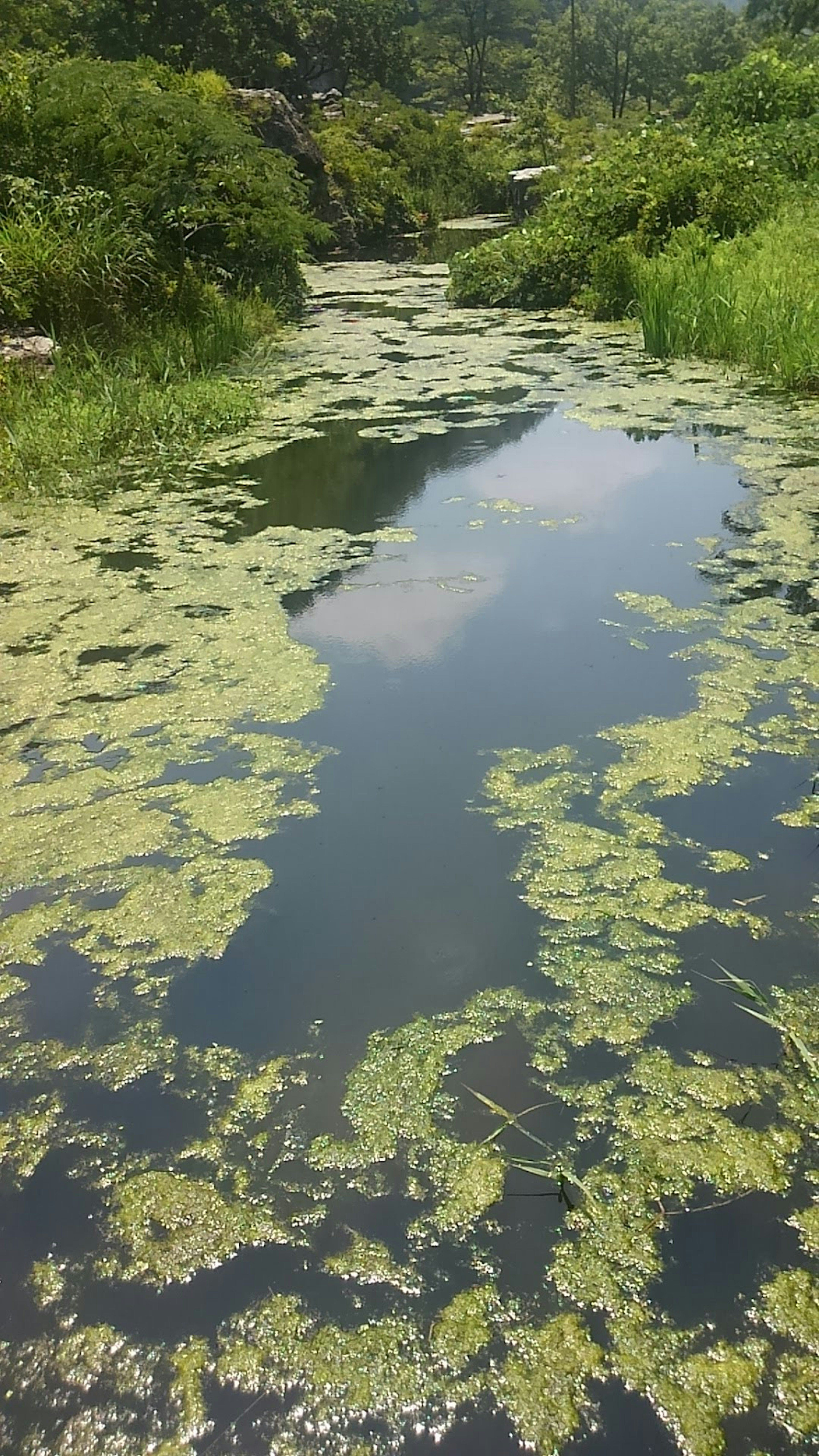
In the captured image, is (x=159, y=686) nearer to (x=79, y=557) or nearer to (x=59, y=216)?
(x=79, y=557)

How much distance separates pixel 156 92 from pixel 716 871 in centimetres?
641

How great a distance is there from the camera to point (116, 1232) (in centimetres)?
115

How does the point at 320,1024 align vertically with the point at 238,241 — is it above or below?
below

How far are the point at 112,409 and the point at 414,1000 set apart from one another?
12.2 ft

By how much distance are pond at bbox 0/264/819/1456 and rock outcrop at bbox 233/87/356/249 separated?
10.1m

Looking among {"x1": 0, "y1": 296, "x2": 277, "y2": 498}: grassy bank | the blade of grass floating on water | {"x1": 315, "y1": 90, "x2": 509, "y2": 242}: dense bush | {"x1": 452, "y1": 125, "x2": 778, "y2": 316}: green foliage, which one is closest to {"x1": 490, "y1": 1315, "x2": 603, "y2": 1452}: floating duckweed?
the blade of grass floating on water

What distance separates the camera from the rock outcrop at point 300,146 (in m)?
11.4

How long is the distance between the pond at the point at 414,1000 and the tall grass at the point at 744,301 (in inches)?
78.8

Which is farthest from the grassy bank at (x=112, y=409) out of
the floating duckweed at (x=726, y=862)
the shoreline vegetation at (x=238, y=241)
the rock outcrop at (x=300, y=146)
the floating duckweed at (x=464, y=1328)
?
the rock outcrop at (x=300, y=146)

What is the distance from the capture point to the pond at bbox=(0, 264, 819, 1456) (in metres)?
0.99

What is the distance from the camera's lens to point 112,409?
4.38m

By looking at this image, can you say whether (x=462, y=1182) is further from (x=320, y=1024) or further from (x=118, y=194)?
(x=118, y=194)

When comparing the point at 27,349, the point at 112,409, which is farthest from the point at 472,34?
the point at 112,409

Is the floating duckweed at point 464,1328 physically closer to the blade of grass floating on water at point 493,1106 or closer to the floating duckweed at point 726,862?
the blade of grass floating on water at point 493,1106
